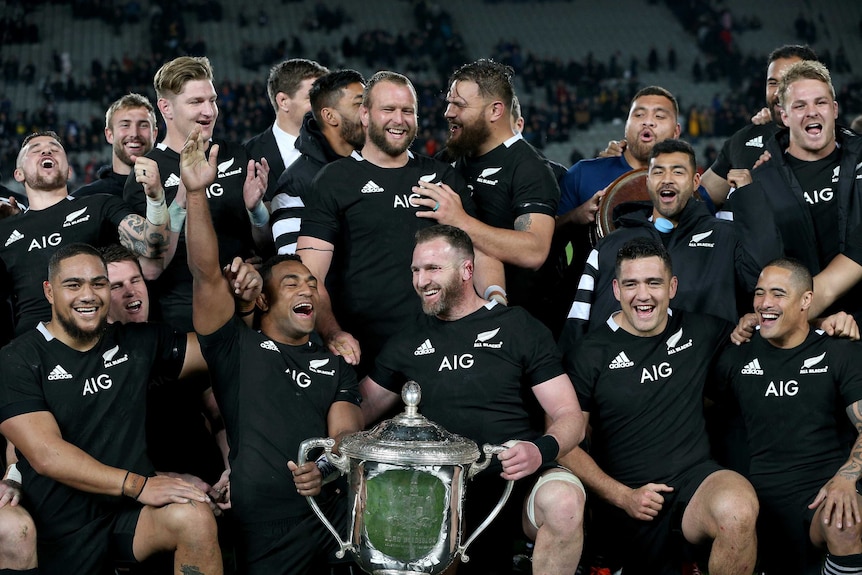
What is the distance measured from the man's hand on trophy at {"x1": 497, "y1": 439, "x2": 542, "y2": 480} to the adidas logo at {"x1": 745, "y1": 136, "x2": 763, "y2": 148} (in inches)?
137

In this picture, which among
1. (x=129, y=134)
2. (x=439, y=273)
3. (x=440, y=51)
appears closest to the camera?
(x=439, y=273)

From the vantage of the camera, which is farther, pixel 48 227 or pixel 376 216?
pixel 48 227

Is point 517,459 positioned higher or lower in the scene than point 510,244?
lower

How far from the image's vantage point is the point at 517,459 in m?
4.52

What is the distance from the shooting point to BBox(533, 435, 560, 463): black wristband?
482cm

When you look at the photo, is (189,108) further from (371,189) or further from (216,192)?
(371,189)

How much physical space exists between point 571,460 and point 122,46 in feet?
88.2

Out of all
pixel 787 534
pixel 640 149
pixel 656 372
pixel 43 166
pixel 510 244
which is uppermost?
pixel 640 149

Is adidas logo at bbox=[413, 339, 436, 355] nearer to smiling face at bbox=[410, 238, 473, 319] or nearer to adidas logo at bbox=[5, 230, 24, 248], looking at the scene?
smiling face at bbox=[410, 238, 473, 319]

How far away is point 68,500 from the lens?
5.14 meters

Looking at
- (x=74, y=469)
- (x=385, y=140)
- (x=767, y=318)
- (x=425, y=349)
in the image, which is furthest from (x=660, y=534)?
(x=74, y=469)

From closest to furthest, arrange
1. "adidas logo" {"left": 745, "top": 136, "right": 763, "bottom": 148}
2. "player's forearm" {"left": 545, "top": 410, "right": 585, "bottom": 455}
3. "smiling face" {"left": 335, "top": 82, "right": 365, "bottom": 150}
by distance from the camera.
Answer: "player's forearm" {"left": 545, "top": 410, "right": 585, "bottom": 455} → "smiling face" {"left": 335, "top": 82, "right": 365, "bottom": 150} → "adidas logo" {"left": 745, "top": 136, "right": 763, "bottom": 148}

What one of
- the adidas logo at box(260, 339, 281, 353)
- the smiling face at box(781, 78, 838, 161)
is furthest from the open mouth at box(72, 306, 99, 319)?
the smiling face at box(781, 78, 838, 161)

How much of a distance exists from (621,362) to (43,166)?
3.27m
